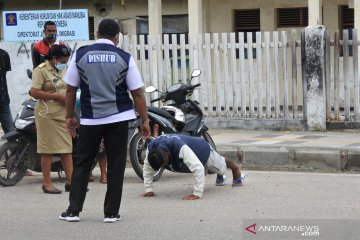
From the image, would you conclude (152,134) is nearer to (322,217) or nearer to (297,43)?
(322,217)

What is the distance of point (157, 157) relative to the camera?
716 centimetres

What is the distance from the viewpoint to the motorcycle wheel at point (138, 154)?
839cm

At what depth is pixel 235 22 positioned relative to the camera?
1722 centimetres

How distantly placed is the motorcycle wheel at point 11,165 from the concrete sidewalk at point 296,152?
9.93 ft

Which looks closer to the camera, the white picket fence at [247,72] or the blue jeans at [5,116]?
the blue jeans at [5,116]

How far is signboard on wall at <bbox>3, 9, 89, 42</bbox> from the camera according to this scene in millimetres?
13102

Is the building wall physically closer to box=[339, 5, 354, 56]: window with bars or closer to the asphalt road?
box=[339, 5, 354, 56]: window with bars

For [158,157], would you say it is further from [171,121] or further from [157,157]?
[171,121]

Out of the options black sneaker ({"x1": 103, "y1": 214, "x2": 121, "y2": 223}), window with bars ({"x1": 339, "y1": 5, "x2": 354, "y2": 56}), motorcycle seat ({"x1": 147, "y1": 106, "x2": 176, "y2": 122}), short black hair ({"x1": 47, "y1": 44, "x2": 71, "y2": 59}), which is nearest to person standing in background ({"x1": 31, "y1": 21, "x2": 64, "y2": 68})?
short black hair ({"x1": 47, "y1": 44, "x2": 71, "y2": 59})

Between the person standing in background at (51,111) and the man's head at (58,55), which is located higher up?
the man's head at (58,55)

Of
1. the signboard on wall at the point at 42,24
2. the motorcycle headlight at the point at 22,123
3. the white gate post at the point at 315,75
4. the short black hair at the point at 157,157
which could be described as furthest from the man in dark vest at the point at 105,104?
the signboard on wall at the point at 42,24

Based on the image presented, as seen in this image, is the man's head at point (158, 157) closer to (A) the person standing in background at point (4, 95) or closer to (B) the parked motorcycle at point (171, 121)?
(B) the parked motorcycle at point (171, 121)

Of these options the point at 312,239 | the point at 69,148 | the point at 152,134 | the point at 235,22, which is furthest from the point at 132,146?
the point at 235,22

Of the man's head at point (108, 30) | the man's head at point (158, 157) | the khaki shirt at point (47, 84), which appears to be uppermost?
the man's head at point (108, 30)
